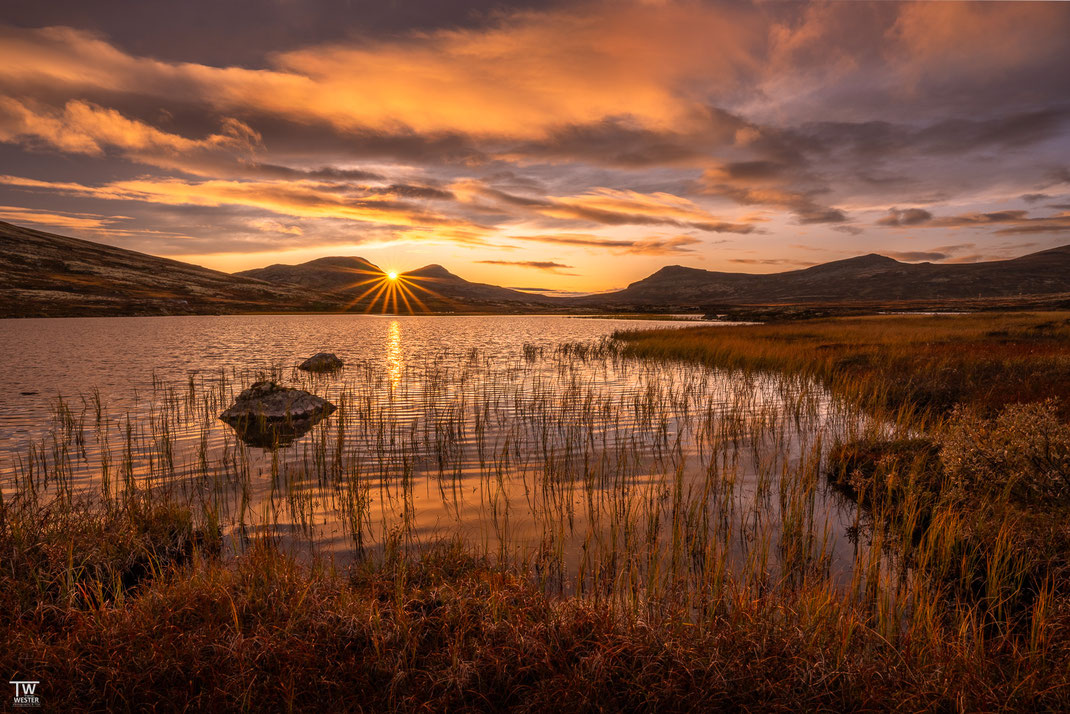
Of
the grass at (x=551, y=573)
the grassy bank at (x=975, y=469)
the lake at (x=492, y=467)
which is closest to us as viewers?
the grass at (x=551, y=573)

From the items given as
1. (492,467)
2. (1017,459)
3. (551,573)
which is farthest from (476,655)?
(1017,459)

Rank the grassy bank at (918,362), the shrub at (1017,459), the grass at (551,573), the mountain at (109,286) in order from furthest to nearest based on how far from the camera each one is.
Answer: the mountain at (109,286)
the grassy bank at (918,362)
the shrub at (1017,459)
the grass at (551,573)

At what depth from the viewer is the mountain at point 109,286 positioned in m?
96.2

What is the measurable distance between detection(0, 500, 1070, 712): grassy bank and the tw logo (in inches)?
4.1

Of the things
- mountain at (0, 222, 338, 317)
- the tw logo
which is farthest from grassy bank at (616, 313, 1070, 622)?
mountain at (0, 222, 338, 317)

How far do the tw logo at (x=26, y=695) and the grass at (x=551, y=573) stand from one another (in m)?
0.08

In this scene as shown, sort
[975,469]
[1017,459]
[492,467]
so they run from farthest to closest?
1. [492,467]
2. [975,469]
3. [1017,459]

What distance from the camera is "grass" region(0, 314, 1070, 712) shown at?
4.04 meters

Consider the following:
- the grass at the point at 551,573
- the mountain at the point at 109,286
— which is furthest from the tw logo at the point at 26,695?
the mountain at the point at 109,286

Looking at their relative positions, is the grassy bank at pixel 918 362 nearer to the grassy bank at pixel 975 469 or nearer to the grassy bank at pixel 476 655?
the grassy bank at pixel 975 469

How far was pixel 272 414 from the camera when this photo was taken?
51.3ft

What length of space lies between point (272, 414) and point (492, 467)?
8.57m

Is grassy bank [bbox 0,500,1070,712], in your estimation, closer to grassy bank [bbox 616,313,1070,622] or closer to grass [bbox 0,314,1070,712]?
grass [bbox 0,314,1070,712]

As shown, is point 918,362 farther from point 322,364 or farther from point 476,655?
point 322,364
